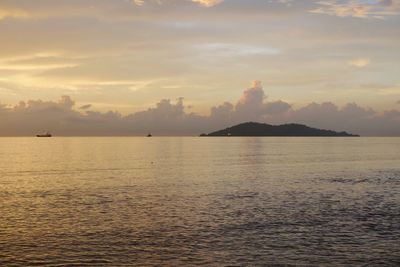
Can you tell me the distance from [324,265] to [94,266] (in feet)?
52.4

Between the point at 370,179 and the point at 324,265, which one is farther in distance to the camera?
the point at 370,179

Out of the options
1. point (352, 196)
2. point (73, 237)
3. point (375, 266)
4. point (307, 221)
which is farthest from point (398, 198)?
point (73, 237)

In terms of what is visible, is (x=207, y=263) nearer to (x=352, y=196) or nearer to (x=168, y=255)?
(x=168, y=255)

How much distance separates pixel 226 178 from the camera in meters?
87.2

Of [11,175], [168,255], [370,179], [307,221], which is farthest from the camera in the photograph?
[11,175]

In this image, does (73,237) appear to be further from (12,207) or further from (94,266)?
(12,207)

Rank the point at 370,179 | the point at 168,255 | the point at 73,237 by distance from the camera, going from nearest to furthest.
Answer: the point at 168,255 → the point at 73,237 → the point at 370,179

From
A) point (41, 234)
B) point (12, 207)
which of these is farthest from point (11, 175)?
point (41, 234)

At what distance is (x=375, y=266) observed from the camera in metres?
30.2

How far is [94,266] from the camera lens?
30.1 meters

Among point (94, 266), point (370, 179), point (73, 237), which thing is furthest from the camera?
point (370, 179)

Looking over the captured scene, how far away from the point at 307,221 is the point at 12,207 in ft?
113

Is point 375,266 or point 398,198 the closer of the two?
point 375,266

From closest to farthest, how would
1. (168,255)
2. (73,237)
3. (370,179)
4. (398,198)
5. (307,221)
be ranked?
1. (168,255)
2. (73,237)
3. (307,221)
4. (398,198)
5. (370,179)
